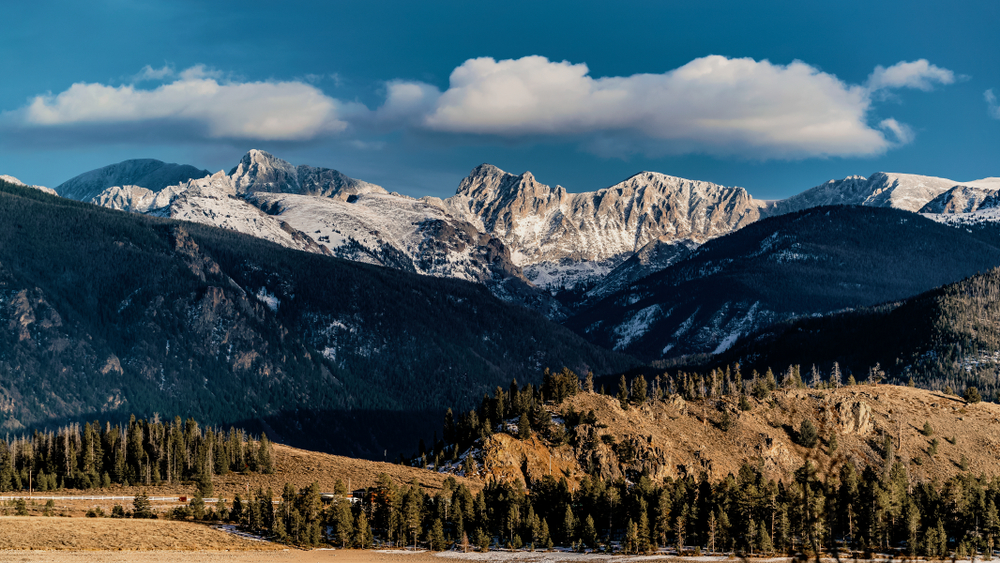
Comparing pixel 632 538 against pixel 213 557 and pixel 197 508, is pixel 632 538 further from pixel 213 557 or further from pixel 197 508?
pixel 197 508

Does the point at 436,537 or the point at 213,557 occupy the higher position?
the point at 436,537

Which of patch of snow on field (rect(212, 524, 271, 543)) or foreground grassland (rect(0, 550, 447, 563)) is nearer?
foreground grassland (rect(0, 550, 447, 563))

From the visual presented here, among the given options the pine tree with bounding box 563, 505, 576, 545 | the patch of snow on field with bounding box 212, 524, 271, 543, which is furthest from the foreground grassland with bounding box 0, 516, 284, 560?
the pine tree with bounding box 563, 505, 576, 545

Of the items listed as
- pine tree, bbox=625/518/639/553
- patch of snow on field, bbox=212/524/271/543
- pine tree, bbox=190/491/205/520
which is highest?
pine tree, bbox=190/491/205/520

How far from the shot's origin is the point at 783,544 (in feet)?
554

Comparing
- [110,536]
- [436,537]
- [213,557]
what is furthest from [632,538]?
[110,536]

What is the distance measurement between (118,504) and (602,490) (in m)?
84.1

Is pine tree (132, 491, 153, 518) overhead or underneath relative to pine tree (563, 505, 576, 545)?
overhead

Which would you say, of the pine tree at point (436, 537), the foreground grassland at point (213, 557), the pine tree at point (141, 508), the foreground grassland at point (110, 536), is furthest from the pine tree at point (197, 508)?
the pine tree at point (436, 537)

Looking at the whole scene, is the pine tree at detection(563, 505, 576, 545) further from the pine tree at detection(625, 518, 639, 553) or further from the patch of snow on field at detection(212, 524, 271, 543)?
the patch of snow on field at detection(212, 524, 271, 543)

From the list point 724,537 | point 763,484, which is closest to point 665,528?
point 724,537

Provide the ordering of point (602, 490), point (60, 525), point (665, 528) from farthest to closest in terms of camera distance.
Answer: point (602, 490) < point (665, 528) < point (60, 525)

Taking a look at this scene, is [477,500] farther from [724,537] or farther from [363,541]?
[724,537]

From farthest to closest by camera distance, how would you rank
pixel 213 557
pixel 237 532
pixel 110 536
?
pixel 237 532 < pixel 110 536 < pixel 213 557
